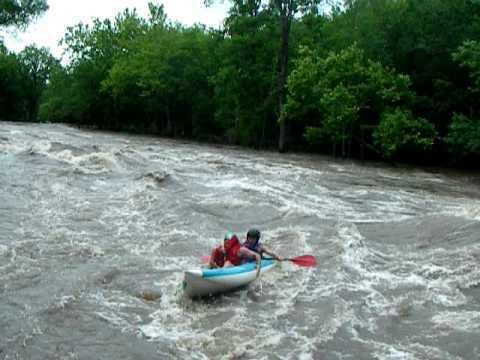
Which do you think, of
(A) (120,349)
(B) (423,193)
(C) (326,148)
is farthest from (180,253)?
(C) (326,148)

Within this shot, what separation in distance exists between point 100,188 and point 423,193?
929 centimetres

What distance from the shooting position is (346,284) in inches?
351

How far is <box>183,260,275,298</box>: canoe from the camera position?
7956 millimetres

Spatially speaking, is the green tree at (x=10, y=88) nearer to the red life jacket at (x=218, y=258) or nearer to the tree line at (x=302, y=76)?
the tree line at (x=302, y=76)

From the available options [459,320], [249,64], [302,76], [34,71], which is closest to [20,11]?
[249,64]

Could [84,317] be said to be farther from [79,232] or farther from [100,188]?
[100,188]

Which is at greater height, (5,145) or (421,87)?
(421,87)

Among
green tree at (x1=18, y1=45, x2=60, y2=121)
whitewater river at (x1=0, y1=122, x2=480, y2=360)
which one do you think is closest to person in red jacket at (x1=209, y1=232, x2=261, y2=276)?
whitewater river at (x1=0, y1=122, x2=480, y2=360)

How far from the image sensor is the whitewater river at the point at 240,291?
6836mm

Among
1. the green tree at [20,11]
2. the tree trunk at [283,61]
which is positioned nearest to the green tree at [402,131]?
the tree trunk at [283,61]

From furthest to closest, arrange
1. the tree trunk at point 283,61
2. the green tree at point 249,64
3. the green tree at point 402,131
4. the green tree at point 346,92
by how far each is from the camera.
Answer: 1. the green tree at point 249,64
2. the tree trunk at point 283,61
3. the green tree at point 346,92
4. the green tree at point 402,131

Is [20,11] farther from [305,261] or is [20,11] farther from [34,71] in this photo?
[34,71]

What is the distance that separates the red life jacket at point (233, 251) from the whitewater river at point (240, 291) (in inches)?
19.0

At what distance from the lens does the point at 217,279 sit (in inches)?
321
